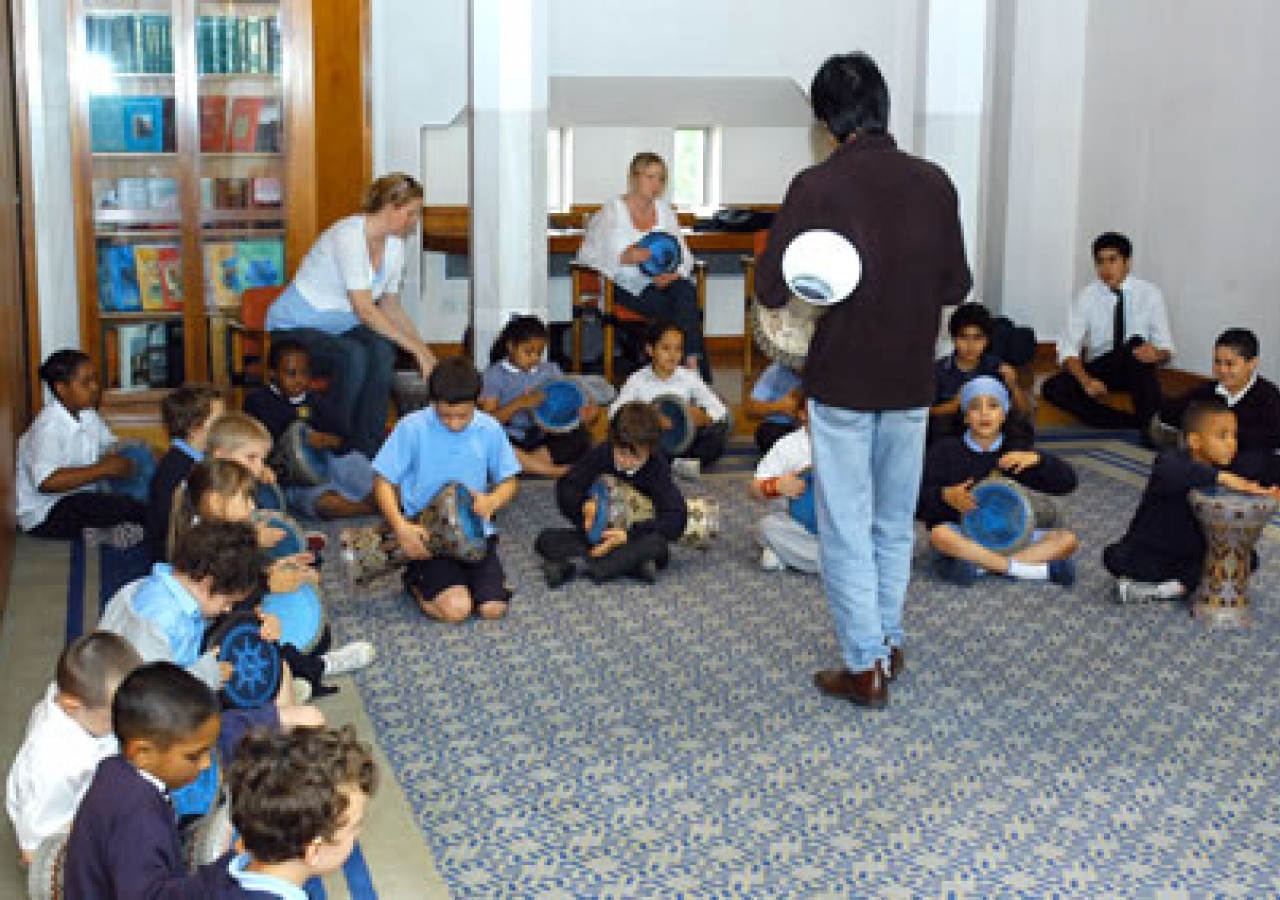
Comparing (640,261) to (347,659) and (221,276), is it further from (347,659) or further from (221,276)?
(347,659)

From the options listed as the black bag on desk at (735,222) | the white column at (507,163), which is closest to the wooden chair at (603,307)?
the white column at (507,163)

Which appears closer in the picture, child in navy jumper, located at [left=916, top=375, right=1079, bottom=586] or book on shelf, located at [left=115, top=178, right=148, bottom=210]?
child in navy jumper, located at [left=916, top=375, right=1079, bottom=586]

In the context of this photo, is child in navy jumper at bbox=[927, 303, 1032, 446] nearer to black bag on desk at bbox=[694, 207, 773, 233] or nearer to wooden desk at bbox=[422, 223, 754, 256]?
wooden desk at bbox=[422, 223, 754, 256]

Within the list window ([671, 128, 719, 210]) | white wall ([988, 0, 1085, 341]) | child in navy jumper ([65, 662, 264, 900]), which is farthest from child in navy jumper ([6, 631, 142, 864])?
window ([671, 128, 719, 210])

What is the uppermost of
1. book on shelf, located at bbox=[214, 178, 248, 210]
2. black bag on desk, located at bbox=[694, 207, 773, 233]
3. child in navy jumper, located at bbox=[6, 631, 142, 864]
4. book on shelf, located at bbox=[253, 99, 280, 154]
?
book on shelf, located at bbox=[253, 99, 280, 154]

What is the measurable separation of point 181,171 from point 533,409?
2649 mm

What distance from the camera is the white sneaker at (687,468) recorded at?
740cm

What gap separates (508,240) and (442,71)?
7.18 ft

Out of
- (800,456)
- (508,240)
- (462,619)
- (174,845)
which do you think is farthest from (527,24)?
(174,845)

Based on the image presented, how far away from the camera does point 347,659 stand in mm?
4879

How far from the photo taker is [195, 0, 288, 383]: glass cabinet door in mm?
8703

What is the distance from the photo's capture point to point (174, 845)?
113 inches

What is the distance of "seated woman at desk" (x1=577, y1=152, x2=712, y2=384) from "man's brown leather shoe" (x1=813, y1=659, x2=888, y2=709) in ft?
14.8

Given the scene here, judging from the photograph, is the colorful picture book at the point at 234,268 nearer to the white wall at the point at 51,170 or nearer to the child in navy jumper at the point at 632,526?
the white wall at the point at 51,170
